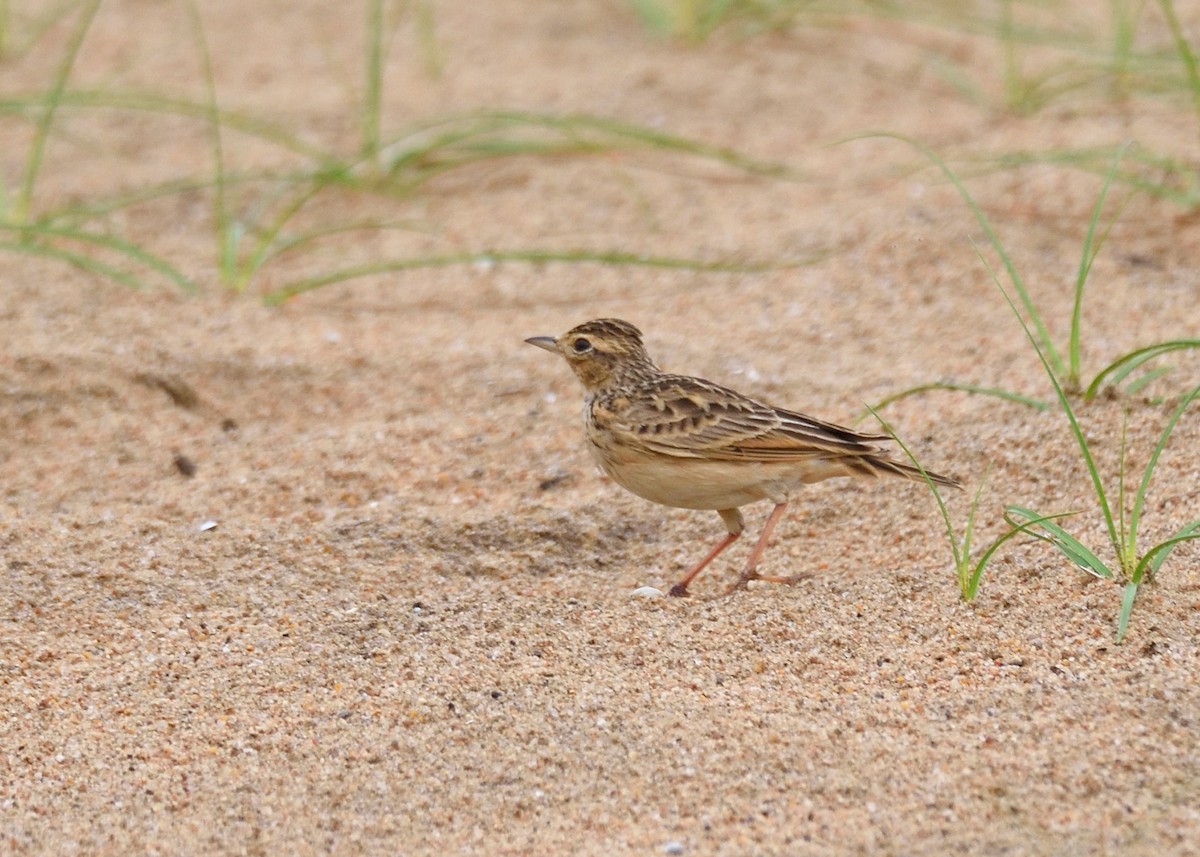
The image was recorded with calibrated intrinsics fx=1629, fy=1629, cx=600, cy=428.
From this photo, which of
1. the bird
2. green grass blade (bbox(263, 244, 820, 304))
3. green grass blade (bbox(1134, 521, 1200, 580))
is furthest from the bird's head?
green grass blade (bbox(1134, 521, 1200, 580))

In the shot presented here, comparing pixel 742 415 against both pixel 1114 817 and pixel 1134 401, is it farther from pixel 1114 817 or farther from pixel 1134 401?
pixel 1114 817

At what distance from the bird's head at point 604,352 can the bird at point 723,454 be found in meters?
0.27

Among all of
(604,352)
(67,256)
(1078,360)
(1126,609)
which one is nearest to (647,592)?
(604,352)

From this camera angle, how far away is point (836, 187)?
725 centimetres

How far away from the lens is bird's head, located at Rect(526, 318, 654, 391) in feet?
15.9

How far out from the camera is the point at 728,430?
4.37 meters

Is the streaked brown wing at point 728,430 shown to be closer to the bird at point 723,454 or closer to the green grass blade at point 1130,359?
the bird at point 723,454

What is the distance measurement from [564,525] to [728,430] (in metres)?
0.66

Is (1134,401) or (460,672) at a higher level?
(1134,401)

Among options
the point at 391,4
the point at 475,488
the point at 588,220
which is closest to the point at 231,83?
the point at 391,4

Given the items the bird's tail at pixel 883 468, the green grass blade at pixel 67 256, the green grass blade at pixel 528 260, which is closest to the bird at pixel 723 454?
the bird's tail at pixel 883 468

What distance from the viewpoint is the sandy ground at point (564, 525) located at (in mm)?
3312

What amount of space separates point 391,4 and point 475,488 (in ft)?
17.2

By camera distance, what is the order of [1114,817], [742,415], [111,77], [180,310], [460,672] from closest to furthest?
[1114,817] < [460,672] < [742,415] < [180,310] < [111,77]
